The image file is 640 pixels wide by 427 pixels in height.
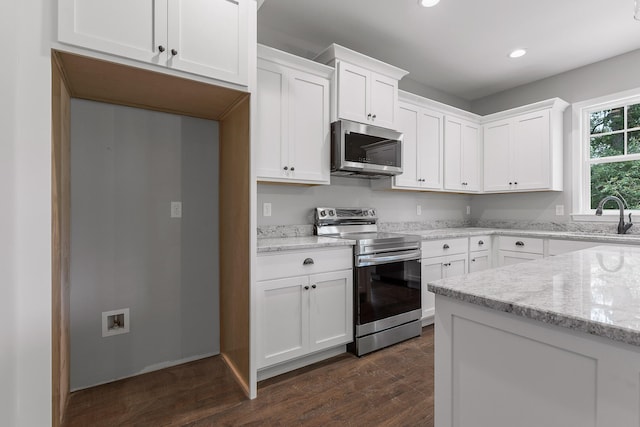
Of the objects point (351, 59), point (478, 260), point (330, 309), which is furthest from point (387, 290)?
point (351, 59)

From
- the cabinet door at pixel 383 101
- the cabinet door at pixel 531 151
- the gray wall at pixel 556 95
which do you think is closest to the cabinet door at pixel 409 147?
the cabinet door at pixel 383 101

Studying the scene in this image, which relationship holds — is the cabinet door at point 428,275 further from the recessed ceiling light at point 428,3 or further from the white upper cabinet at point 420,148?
the recessed ceiling light at point 428,3

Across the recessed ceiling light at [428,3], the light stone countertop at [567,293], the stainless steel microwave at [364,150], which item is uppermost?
the recessed ceiling light at [428,3]

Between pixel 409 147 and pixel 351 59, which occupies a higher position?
pixel 351 59

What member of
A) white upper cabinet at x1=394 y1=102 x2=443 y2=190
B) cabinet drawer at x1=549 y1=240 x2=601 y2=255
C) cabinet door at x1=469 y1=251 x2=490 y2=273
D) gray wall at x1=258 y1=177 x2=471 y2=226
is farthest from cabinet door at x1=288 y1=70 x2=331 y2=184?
cabinet drawer at x1=549 y1=240 x2=601 y2=255

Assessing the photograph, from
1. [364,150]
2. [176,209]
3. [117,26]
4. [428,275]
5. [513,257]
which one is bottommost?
[428,275]

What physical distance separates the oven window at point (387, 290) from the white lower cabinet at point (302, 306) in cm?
10

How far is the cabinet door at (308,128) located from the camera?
8.05ft

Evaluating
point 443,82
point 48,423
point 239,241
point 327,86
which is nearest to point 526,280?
point 239,241

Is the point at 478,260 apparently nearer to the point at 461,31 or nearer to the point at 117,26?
the point at 461,31

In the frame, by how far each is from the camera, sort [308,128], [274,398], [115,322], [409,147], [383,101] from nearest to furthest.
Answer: [274,398]
[115,322]
[308,128]
[383,101]
[409,147]

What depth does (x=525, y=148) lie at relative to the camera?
360 centimetres

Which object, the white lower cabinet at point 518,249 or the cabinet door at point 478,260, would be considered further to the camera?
the cabinet door at point 478,260

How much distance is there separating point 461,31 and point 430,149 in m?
1.15
